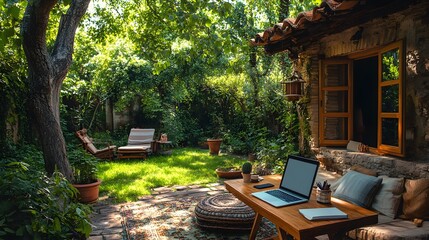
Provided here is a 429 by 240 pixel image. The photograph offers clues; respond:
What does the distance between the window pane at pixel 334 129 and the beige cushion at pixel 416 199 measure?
1838mm

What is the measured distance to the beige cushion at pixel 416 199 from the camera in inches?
115

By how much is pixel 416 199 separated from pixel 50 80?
4.56 meters

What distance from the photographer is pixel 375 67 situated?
18.6 ft

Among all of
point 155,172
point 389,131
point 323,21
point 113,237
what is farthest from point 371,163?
point 155,172

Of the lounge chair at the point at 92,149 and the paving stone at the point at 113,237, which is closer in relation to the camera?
the paving stone at the point at 113,237

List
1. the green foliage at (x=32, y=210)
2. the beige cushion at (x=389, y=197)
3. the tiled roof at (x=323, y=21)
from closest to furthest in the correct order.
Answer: the green foliage at (x=32, y=210), the beige cushion at (x=389, y=197), the tiled roof at (x=323, y=21)

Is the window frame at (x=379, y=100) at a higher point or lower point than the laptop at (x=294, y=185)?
higher

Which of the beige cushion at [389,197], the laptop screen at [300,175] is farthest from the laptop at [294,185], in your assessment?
the beige cushion at [389,197]

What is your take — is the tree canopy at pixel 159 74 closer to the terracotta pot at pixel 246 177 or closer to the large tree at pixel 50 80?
the large tree at pixel 50 80

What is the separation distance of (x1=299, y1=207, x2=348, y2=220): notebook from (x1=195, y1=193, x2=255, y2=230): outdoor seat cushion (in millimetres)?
1435

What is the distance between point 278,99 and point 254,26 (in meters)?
2.52

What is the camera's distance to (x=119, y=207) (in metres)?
4.86

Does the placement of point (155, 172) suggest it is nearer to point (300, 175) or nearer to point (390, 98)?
point (300, 175)

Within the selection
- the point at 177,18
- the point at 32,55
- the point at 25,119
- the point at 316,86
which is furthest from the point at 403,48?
the point at 25,119
